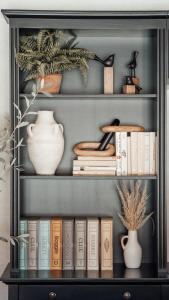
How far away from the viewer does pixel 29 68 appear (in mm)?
2846

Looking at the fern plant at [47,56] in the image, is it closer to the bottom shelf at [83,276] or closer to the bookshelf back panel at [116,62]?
the bookshelf back panel at [116,62]

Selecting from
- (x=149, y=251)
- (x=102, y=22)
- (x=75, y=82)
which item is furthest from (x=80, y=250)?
(x=102, y=22)

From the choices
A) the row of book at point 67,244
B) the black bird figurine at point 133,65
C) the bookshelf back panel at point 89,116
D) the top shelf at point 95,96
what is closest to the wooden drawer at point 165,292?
the row of book at point 67,244

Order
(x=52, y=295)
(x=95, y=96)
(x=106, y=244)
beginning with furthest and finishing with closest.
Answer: (x=106, y=244)
(x=95, y=96)
(x=52, y=295)

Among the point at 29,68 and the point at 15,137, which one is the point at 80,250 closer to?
the point at 15,137

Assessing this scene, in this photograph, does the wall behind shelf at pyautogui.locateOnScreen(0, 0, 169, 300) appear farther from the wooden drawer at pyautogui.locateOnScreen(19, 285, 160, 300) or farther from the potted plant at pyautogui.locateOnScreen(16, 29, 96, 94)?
the wooden drawer at pyautogui.locateOnScreen(19, 285, 160, 300)

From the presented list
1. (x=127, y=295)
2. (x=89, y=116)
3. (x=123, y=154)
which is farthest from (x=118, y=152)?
(x=127, y=295)

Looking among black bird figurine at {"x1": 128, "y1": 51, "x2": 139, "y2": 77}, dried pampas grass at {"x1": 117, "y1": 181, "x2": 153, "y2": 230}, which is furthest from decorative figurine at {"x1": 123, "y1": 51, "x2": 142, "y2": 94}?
dried pampas grass at {"x1": 117, "y1": 181, "x2": 153, "y2": 230}

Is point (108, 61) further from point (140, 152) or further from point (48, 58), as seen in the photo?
point (140, 152)

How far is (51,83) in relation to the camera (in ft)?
9.64

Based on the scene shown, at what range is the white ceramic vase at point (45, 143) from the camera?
291cm

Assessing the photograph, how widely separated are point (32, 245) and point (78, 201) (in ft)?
1.22

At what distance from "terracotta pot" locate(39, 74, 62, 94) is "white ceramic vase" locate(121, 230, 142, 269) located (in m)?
0.86

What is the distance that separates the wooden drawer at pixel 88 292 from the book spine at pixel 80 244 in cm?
20
